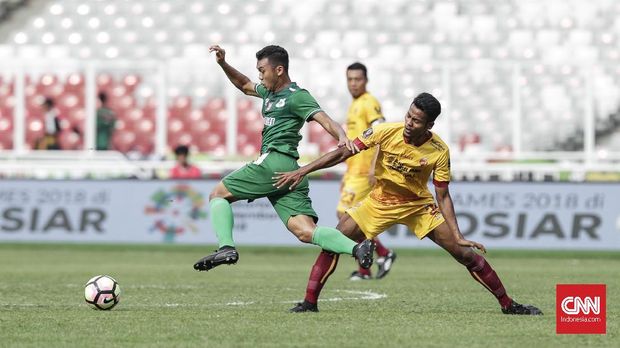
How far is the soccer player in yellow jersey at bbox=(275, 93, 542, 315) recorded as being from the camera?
9.97 m

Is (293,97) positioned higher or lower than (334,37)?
lower

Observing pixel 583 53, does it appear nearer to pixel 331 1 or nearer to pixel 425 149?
pixel 331 1

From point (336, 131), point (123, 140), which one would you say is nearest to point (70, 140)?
point (123, 140)

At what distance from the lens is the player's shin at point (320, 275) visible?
10344 mm

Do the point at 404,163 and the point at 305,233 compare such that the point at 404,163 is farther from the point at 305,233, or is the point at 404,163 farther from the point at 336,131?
the point at 305,233

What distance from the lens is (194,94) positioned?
29250mm

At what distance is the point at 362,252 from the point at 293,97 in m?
1.49

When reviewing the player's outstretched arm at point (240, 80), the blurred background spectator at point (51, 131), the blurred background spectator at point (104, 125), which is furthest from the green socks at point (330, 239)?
the blurred background spectator at point (51, 131)

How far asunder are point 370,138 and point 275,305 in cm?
188

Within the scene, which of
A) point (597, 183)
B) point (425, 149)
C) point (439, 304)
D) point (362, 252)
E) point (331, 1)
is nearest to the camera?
point (362, 252)

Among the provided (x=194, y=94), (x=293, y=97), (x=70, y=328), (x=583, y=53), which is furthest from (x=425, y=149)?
(x=583, y=53)

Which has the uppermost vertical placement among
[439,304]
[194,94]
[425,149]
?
[194,94]

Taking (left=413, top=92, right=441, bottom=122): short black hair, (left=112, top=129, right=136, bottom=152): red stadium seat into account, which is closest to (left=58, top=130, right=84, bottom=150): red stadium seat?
(left=112, top=129, right=136, bottom=152): red stadium seat

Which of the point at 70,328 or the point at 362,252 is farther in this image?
the point at 362,252
